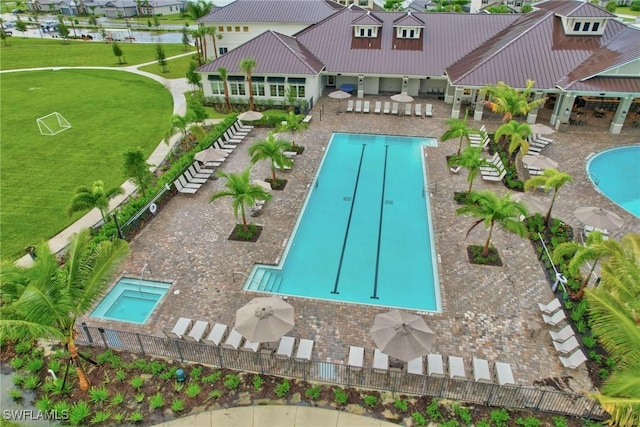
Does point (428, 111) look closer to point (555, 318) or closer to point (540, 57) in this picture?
point (540, 57)

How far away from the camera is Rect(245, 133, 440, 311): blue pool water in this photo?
16.5 meters

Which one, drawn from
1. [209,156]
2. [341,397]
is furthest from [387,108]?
[341,397]

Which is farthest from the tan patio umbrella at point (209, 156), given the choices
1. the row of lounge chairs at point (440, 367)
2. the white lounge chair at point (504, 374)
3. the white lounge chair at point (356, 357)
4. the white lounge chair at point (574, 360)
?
the white lounge chair at point (574, 360)

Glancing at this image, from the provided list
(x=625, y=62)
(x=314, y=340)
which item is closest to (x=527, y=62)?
(x=625, y=62)

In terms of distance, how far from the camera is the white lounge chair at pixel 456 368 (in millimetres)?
12211

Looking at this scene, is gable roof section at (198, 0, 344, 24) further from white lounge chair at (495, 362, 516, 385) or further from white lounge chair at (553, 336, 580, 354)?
white lounge chair at (495, 362, 516, 385)

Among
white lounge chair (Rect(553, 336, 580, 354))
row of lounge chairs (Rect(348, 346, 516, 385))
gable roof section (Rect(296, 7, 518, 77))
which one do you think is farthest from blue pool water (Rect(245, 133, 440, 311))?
gable roof section (Rect(296, 7, 518, 77))

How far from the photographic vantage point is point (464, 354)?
13.3m

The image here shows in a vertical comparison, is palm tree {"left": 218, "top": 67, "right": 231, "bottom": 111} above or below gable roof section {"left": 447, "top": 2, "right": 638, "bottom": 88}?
below

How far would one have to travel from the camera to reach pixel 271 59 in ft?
113

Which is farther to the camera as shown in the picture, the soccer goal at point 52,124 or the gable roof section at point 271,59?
the gable roof section at point 271,59

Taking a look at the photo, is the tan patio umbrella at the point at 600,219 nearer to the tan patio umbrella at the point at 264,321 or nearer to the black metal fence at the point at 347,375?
the black metal fence at the point at 347,375

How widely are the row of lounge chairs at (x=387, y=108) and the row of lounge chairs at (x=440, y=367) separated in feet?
79.9

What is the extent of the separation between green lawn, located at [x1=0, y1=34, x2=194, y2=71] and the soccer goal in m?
22.9
